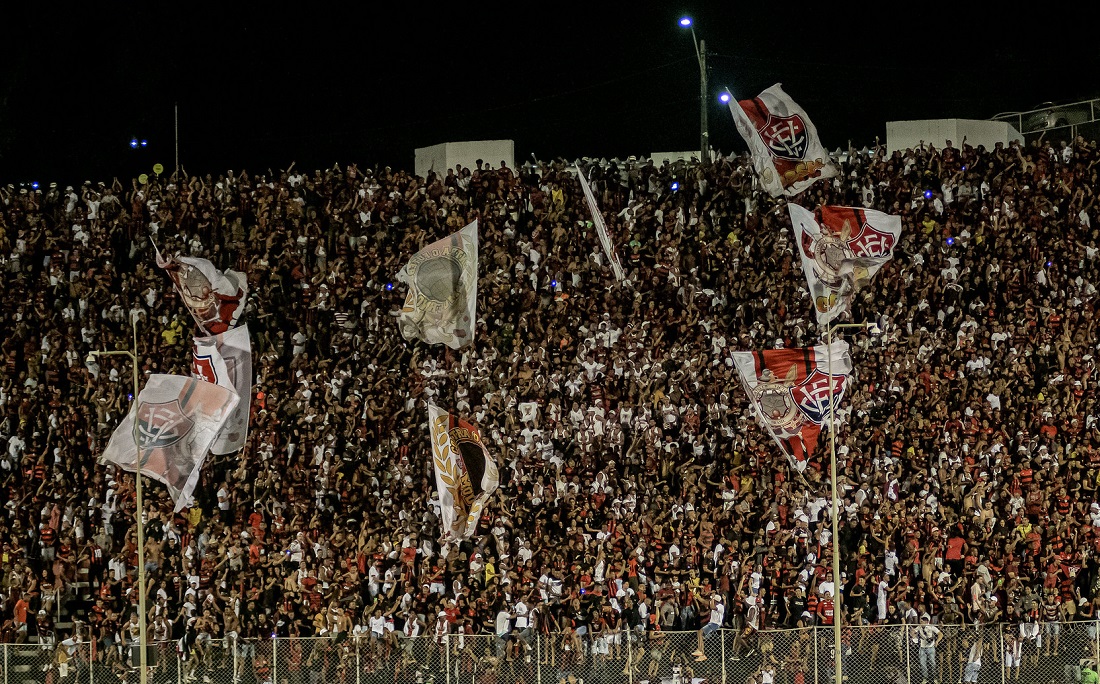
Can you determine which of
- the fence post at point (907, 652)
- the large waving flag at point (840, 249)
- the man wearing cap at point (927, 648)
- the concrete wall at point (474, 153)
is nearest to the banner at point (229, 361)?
the concrete wall at point (474, 153)

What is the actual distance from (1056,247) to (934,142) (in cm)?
603

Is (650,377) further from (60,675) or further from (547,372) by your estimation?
(60,675)

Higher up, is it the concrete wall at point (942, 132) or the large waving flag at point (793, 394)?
the concrete wall at point (942, 132)

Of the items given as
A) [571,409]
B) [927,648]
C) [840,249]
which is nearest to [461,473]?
[571,409]

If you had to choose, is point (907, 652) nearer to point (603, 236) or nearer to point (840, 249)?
point (840, 249)

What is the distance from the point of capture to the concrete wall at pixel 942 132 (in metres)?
39.2

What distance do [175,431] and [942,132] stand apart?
1990cm

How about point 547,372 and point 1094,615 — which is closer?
point 1094,615

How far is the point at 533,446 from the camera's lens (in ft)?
101

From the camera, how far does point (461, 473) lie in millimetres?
28344

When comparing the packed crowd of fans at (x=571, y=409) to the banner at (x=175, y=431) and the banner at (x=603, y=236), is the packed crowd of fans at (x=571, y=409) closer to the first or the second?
the banner at (x=603, y=236)

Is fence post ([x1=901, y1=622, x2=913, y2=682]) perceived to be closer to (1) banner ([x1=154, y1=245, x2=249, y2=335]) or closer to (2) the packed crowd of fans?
(2) the packed crowd of fans

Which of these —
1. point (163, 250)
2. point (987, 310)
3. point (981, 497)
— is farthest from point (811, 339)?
point (163, 250)

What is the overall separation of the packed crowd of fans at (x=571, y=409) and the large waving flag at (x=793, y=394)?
2.48 ft
